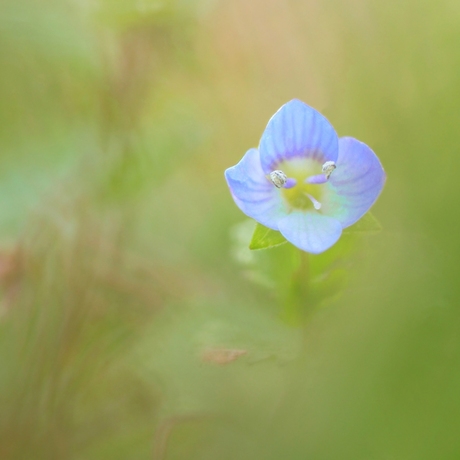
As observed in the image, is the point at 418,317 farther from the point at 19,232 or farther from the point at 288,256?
the point at 19,232

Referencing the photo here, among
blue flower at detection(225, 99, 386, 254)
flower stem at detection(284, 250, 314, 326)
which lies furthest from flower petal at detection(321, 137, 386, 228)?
flower stem at detection(284, 250, 314, 326)

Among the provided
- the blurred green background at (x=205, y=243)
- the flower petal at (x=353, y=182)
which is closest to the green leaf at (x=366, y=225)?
the flower petal at (x=353, y=182)

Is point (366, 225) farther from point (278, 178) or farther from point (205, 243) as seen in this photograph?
point (205, 243)

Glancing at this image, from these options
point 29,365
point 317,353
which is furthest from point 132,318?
point 317,353

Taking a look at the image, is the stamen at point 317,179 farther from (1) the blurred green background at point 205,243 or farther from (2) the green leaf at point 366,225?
(1) the blurred green background at point 205,243

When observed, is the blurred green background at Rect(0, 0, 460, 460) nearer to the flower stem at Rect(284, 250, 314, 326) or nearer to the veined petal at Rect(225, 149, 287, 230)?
the flower stem at Rect(284, 250, 314, 326)
